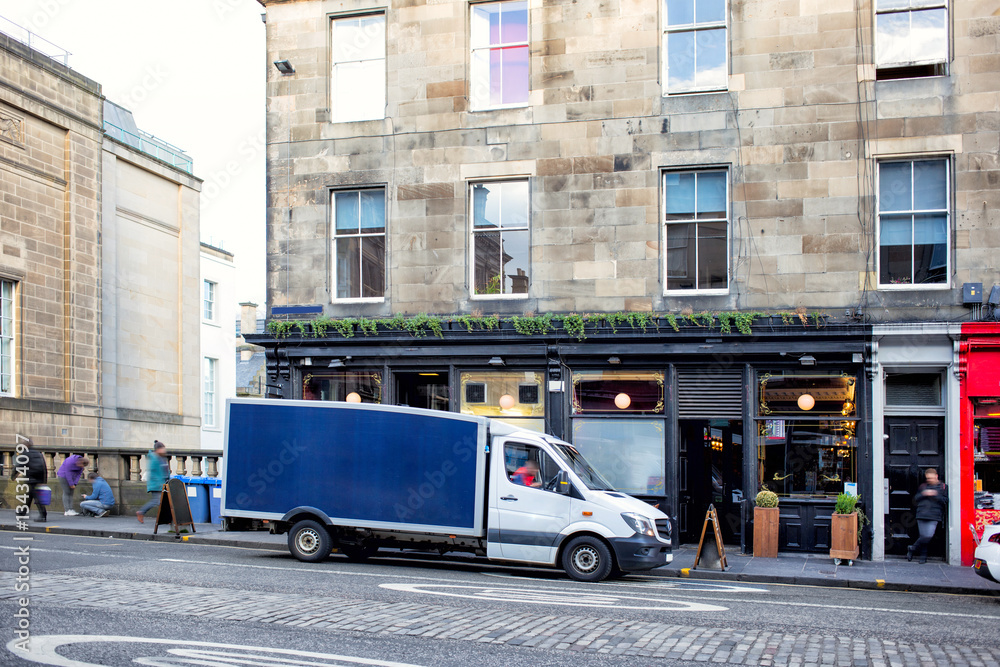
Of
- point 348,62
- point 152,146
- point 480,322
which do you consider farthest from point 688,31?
point 152,146

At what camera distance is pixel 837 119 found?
56.0ft

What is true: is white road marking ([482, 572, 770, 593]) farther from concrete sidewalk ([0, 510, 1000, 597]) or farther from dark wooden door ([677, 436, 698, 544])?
dark wooden door ([677, 436, 698, 544])

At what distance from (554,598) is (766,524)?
709 centimetres

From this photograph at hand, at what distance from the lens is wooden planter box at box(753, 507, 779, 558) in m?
16.3

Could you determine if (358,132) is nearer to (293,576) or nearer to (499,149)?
(499,149)

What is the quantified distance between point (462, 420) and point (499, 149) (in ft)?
22.7

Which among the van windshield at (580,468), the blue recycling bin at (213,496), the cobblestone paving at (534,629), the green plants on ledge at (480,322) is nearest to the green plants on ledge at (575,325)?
the green plants on ledge at (480,322)

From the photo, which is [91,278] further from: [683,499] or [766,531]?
[766,531]

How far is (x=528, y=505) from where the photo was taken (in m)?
13.5

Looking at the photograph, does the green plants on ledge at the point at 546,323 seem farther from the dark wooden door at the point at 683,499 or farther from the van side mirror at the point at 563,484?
the van side mirror at the point at 563,484

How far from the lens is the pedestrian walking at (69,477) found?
2047 centimetres

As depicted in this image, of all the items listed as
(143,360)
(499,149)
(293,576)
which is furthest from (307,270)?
(143,360)

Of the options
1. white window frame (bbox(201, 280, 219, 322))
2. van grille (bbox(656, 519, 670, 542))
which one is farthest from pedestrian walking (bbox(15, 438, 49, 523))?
white window frame (bbox(201, 280, 219, 322))

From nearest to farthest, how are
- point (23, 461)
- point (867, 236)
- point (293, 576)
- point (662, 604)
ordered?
point (662, 604)
point (293, 576)
point (867, 236)
point (23, 461)
